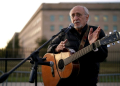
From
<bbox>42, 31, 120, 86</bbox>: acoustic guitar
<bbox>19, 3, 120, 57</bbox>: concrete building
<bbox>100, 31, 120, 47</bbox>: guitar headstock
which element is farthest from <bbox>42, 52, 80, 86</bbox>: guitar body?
<bbox>19, 3, 120, 57</bbox>: concrete building

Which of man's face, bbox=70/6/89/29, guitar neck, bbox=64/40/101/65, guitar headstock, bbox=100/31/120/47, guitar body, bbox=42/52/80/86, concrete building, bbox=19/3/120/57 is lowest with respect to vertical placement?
guitar body, bbox=42/52/80/86

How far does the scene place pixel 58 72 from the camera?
12.0 ft

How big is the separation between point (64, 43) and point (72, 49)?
0.65ft

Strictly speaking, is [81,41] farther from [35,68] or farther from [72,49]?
[35,68]

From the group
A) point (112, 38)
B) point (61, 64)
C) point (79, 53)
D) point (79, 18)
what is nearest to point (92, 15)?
point (79, 18)

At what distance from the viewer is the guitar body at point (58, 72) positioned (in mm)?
3262

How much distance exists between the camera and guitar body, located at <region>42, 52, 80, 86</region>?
3262 mm

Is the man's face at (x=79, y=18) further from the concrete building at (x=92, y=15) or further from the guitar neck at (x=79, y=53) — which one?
the concrete building at (x=92, y=15)

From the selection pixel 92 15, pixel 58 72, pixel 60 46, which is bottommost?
pixel 58 72

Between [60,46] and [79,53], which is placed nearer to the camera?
[79,53]

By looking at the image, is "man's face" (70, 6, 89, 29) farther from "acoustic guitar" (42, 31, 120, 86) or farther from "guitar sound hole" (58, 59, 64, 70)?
"guitar sound hole" (58, 59, 64, 70)

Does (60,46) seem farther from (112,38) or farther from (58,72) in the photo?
(112,38)

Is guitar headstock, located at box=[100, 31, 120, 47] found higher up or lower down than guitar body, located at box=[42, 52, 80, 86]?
higher up

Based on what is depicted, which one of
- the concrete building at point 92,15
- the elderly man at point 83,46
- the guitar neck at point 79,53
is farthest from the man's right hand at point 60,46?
the concrete building at point 92,15
